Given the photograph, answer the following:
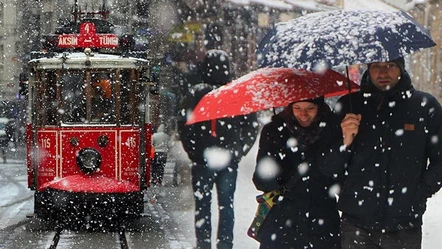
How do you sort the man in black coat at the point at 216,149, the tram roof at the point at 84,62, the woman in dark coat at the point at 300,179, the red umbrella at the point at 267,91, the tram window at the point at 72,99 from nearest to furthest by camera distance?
the red umbrella at the point at 267,91 < the woman in dark coat at the point at 300,179 < the man in black coat at the point at 216,149 < the tram roof at the point at 84,62 < the tram window at the point at 72,99

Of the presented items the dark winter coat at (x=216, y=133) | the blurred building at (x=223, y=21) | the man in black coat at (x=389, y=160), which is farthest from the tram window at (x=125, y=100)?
the blurred building at (x=223, y=21)

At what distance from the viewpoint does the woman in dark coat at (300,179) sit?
539cm

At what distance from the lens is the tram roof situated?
11531 millimetres

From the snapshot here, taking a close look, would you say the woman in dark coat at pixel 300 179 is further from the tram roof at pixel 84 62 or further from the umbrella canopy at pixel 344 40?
the tram roof at pixel 84 62

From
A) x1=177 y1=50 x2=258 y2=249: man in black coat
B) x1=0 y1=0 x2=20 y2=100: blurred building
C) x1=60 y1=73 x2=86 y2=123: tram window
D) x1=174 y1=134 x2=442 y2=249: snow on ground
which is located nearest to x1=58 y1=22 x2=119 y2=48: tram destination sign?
x1=60 y1=73 x2=86 y2=123: tram window

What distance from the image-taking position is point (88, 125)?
11.6m

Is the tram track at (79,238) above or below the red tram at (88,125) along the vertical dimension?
below

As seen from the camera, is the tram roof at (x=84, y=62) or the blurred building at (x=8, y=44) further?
the blurred building at (x=8, y=44)

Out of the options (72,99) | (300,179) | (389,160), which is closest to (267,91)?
(300,179)

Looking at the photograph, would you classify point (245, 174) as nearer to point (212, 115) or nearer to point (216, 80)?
point (216, 80)

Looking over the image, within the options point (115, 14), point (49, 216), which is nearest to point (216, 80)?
point (49, 216)

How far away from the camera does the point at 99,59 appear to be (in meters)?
11.5

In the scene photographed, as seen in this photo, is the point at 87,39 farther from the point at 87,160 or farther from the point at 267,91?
the point at 267,91

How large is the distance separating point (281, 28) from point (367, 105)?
2.32 ft
